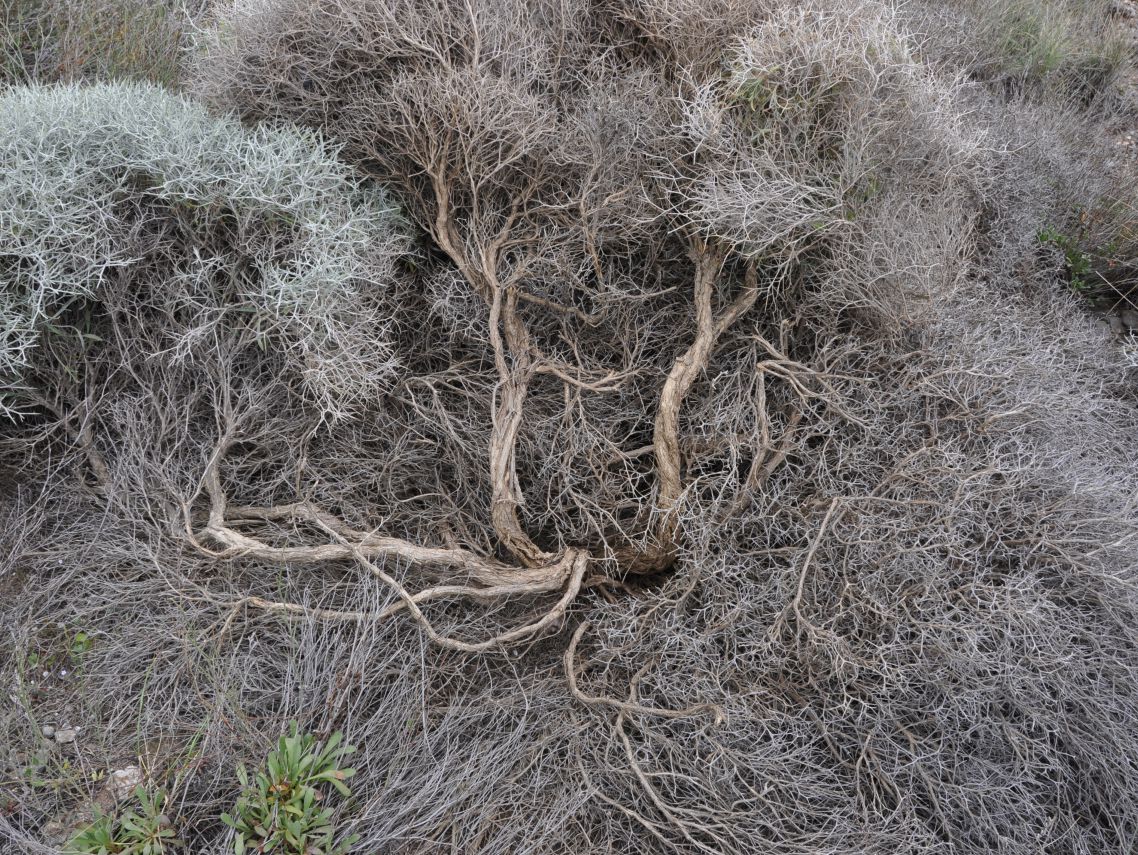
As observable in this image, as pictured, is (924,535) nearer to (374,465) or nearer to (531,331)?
(531,331)

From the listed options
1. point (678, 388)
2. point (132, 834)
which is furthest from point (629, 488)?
point (132, 834)

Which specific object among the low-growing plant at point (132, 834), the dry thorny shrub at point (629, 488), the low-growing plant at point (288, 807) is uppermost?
the dry thorny shrub at point (629, 488)

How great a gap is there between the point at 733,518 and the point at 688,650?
19.2 inches

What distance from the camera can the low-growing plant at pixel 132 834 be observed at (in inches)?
81.3

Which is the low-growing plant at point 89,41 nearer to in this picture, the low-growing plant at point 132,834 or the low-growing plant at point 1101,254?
the low-growing plant at point 132,834

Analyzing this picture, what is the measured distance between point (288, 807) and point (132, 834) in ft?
1.42

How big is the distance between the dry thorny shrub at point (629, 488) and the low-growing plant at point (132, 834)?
0.10 m

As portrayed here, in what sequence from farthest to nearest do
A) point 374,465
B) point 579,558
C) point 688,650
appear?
point 374,465
point 579,558
point 688,650

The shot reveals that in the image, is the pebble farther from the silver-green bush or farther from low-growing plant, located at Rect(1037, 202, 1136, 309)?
low-growing plant, located at Rect(1037, 202, 1136, 309)

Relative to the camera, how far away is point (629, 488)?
2908mm

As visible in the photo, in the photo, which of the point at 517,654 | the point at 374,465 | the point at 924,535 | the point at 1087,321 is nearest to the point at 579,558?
the point at 517,654

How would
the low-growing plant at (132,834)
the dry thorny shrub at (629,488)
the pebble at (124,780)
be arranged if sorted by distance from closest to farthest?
the low-growing plant at (132,834), the pebble at (124,780), the dry thorny shrub at (629,488)

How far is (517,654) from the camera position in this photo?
264 centimetres

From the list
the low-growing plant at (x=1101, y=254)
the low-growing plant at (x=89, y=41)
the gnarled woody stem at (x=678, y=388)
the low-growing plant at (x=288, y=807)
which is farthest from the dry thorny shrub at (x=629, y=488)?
the low-growing plant at (x=89, y=41)
